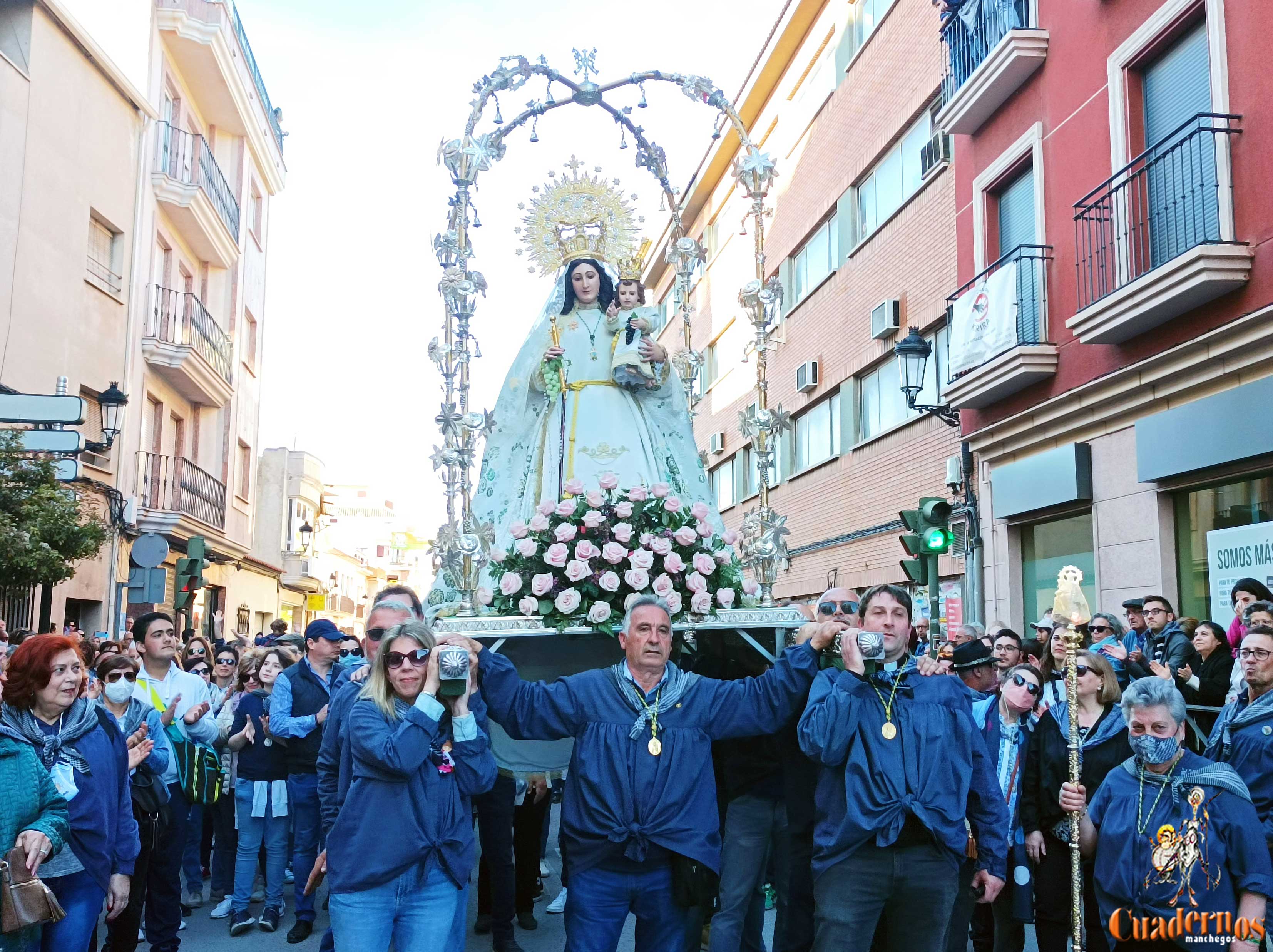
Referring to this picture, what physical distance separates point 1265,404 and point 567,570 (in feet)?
18.9

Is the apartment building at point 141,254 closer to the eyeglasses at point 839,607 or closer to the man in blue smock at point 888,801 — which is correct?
the eyeglasses at point 839,607

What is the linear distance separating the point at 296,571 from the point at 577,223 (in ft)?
92.8

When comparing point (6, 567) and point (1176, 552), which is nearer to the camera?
point (1176, 552)

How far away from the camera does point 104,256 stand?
18641 mm

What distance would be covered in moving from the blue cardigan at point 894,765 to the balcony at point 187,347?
18062 millimetres

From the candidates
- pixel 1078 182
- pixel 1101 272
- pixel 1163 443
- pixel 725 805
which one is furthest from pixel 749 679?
pixel 1078 182

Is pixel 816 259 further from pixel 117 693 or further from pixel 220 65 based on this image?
pixel 117 693

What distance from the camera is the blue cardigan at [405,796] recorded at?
3955 mm

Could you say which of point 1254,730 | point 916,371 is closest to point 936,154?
point 916,371

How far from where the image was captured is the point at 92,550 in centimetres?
1268

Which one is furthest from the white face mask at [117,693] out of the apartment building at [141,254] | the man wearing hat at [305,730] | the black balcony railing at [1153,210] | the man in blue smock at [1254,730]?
the apartment building at [141,254]

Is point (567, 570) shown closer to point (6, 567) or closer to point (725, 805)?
point (725, 805)

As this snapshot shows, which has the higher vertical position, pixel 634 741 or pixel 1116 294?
pixel 1116 294

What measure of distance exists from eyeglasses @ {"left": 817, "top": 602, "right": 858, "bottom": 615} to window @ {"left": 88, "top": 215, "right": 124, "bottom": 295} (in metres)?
16.1
